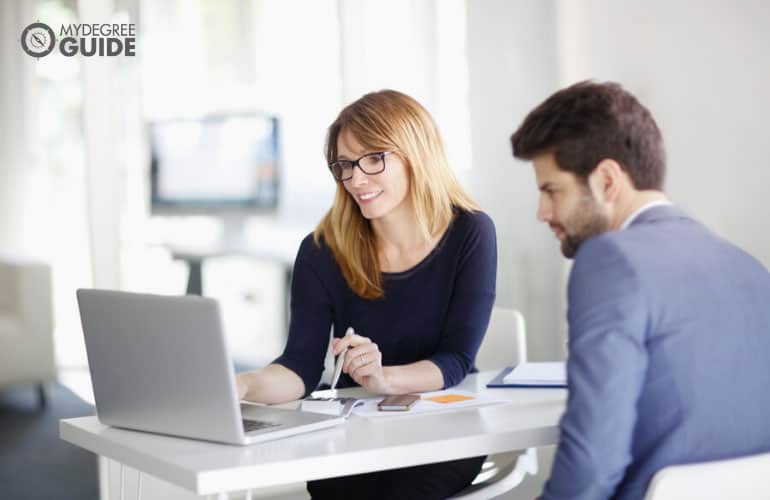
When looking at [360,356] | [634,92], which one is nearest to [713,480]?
[360,356]

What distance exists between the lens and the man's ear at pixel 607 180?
177cm

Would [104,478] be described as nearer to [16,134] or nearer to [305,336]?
[16,134]

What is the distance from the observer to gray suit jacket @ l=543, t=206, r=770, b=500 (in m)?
1.57

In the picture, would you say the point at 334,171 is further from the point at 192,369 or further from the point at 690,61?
the point at 690,61

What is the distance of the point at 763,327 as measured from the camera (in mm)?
1698

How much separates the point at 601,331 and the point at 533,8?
279 cm

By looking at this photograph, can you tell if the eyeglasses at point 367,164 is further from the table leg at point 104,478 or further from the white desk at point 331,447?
the table leg at point 104,478

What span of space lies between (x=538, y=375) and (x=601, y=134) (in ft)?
2.38

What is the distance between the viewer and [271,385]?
228 cm

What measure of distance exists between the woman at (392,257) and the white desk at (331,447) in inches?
18.5

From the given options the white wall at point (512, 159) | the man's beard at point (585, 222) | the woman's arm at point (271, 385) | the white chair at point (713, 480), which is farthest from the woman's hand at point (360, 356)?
the white wall at point (512, 159)

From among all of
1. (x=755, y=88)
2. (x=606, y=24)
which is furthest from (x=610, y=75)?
(x=755, y=88)

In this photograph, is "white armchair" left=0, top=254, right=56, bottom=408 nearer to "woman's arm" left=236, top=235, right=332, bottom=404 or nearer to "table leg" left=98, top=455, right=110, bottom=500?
"table leg" left=98, top=455, right=110, bottom=500

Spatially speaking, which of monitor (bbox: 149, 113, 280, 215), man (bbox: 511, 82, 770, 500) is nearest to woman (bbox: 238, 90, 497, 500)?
man (bbox: 511, 82, 770, 500)
